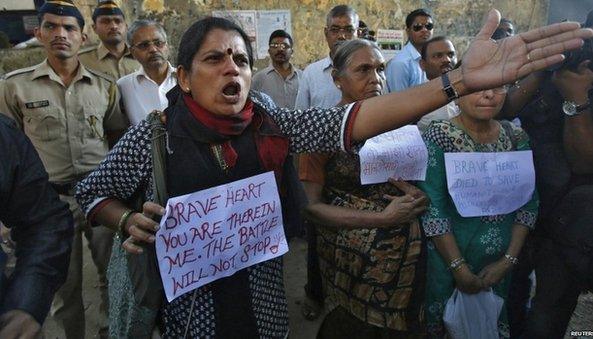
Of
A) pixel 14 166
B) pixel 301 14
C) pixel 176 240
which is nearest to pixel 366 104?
pixel 176 240

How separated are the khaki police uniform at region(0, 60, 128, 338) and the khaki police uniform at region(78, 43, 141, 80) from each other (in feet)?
3.01

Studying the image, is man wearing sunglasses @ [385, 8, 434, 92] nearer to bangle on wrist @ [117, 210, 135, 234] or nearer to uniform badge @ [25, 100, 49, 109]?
uniform badge @ [25, 100, 49, 109]

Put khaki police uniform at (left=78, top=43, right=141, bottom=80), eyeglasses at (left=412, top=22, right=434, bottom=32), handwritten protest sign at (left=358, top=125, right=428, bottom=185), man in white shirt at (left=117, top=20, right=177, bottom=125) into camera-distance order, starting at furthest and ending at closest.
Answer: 1. eyeglasses at (left=412, top=22, right=434, bottom=32)
2. khaki police uniform at (left=78, top=43, right=141, bottom=80)
3. man in white shirt at (left=117, top=20, right=177, bottom=125)
4. handwritten protest sign at (left=358, top=125, right=428, bottom=185)

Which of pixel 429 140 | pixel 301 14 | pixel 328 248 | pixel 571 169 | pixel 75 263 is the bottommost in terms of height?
pixel 75 263

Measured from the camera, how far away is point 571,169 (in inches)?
81.0

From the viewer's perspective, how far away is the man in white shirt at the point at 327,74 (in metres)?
3.53

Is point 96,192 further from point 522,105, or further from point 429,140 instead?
point 522,105

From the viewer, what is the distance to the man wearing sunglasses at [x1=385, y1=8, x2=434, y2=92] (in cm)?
389

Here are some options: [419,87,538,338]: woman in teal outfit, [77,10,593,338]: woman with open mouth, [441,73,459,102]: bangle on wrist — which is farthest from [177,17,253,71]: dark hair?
[419,87,538,338]: woman in teal outfit

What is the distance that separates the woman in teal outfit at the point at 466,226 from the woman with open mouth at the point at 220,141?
2.66 ft

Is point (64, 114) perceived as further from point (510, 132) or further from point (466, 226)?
point (510, 132)

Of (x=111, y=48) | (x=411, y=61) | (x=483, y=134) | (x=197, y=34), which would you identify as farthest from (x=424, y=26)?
(x=197, y=34)

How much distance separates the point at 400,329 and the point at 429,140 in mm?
956

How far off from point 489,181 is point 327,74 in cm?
198
